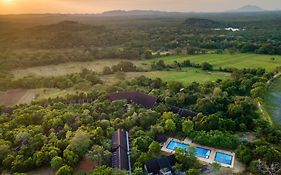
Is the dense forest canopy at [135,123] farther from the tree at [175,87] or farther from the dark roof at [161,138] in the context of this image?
the dark roof at [161,138]

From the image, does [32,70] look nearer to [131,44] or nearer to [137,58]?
[137,58]

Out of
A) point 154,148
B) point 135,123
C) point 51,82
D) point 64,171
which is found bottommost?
point 64,171

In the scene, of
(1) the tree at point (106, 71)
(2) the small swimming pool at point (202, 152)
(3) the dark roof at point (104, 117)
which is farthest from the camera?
(1) the tree at point (106, 71)

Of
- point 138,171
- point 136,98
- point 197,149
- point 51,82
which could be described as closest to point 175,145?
point 197,149

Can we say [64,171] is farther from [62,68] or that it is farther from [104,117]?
[62,68]

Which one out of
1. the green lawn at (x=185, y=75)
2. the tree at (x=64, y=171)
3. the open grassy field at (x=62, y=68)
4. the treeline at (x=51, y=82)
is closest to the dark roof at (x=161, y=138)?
the tree at (x=64, y=171)

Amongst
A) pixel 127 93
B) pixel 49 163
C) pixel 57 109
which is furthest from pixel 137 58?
pixel 49 163
